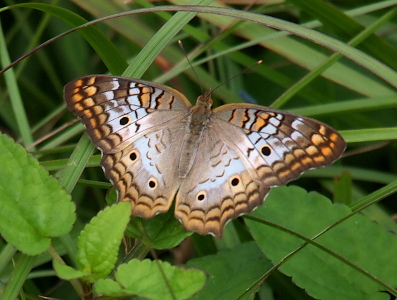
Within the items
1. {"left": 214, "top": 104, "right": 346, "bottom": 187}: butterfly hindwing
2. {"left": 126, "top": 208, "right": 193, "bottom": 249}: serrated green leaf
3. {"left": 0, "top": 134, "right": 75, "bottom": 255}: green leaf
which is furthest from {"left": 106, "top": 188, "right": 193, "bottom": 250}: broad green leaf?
{"left": 214, "top": 104, "right": 346, "bottom": 187}: butterfly hindwing

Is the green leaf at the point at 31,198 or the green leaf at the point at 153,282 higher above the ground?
the green leaf at the point at 31,198

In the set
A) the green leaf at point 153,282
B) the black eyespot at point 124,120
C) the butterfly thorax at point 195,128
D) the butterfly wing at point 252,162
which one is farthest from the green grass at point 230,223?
the butterfly thorax at point 195,128

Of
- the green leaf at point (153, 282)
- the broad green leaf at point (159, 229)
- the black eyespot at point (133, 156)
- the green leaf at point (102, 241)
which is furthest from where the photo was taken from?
the black eyespot at point (133, 156)

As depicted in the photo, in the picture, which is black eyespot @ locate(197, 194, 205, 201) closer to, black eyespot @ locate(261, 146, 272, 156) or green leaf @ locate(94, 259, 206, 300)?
black eyespot @ locate(261, 146, 272, 156)

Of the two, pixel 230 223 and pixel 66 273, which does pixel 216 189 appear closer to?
pixel 230 223

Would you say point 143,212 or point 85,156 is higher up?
point 85,156

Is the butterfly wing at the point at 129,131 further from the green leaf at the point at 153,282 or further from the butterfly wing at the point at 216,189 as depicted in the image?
the green leaf at the point at 153,282

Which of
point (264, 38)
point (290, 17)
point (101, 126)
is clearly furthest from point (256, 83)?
point (101, 126)

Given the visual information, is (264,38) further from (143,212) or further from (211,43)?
(143,212)
